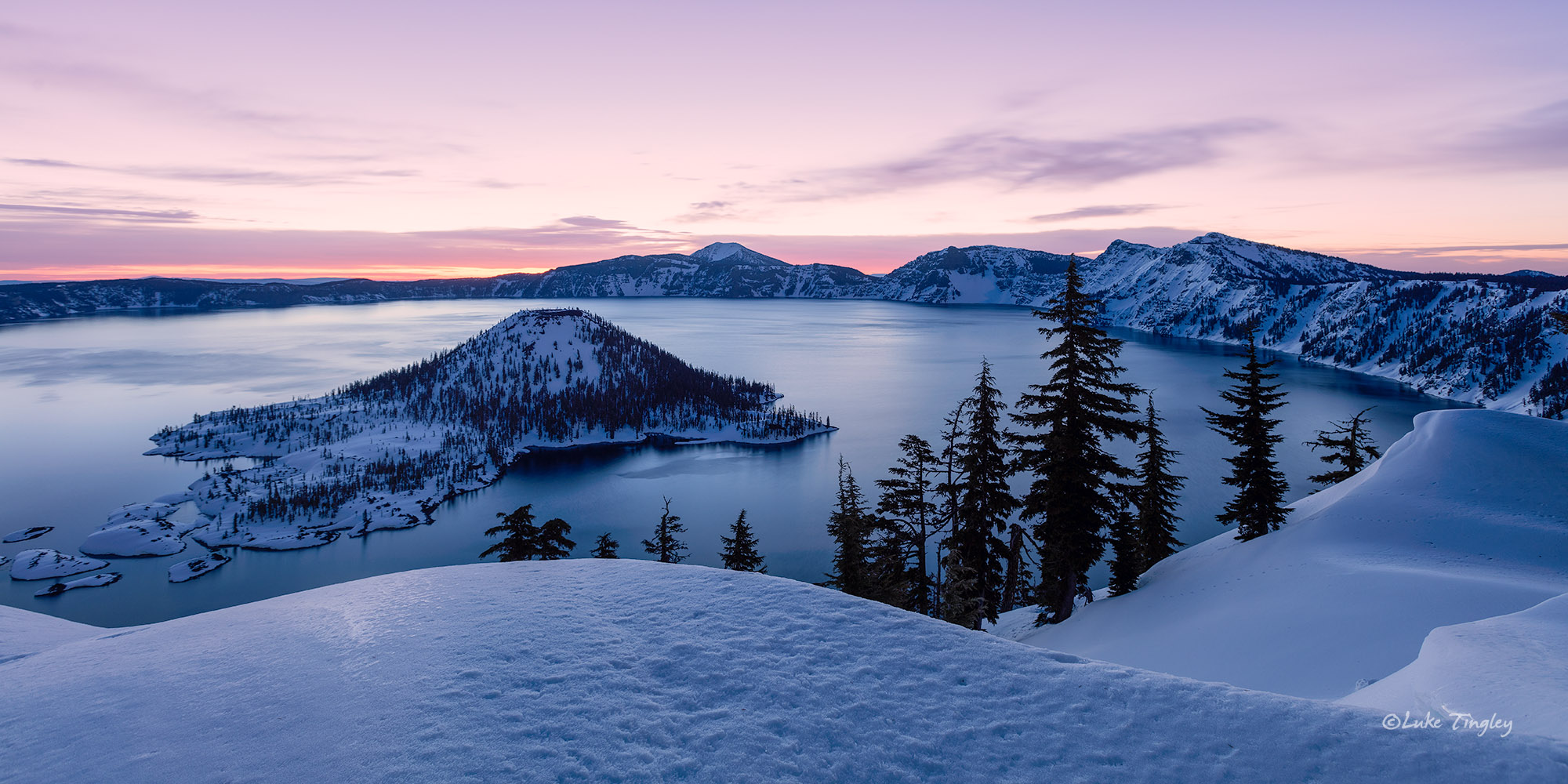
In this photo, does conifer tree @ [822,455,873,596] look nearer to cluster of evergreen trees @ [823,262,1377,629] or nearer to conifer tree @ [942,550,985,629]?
cluster of evergreen trees @ [823,262,1377,629]

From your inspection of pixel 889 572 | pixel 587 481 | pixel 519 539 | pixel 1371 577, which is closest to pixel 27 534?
pixel 587 481

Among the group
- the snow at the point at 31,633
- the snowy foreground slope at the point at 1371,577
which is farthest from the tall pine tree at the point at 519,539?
the snowy foreground slope at the point at 1371,577

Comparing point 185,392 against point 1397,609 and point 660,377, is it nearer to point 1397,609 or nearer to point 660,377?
point 660,377

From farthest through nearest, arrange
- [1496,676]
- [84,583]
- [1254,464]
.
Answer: [84,583] < [1254,464] < [1496,676]

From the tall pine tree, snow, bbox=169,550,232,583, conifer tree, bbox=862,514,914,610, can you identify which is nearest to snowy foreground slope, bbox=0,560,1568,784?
conifer tree, bbox=862,514,914,610

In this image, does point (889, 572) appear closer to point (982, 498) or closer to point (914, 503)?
point (914, 503)

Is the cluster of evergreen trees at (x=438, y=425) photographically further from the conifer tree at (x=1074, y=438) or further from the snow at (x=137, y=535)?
the conifer tree at (x=1074, y=438)

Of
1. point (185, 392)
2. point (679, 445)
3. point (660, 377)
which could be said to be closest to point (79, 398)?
point (185, 392)
